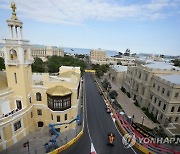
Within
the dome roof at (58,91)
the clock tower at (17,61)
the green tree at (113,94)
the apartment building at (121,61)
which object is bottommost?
the green tree at (113,94)

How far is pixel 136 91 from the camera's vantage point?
179 feet

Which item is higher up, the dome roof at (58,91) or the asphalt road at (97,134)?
the dome roof at (58,91)

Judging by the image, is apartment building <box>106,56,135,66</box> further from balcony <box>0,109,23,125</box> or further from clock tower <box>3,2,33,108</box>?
balcony <box>0,109,23,125</box>

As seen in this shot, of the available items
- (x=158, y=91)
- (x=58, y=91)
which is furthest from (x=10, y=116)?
(x=158, y=91)

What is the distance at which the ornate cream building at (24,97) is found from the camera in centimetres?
2650

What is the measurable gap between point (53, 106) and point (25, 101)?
5982 millimetres

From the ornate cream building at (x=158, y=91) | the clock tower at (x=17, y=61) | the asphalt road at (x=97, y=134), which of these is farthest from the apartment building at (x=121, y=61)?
the clock tower at (x=17, y=61)

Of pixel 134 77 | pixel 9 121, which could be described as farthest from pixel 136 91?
pixel 9 121

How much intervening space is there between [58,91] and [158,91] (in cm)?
3091

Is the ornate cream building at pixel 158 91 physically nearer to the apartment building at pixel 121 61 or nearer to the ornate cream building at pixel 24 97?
the ornate cream building at pixel 24 97

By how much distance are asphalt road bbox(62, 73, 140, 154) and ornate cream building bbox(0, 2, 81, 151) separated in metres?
5.10

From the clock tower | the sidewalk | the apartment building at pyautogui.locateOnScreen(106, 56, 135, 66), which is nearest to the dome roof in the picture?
the clock tower

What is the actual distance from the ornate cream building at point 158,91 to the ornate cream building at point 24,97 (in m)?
25.4

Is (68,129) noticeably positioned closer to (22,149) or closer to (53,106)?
(53,106)
